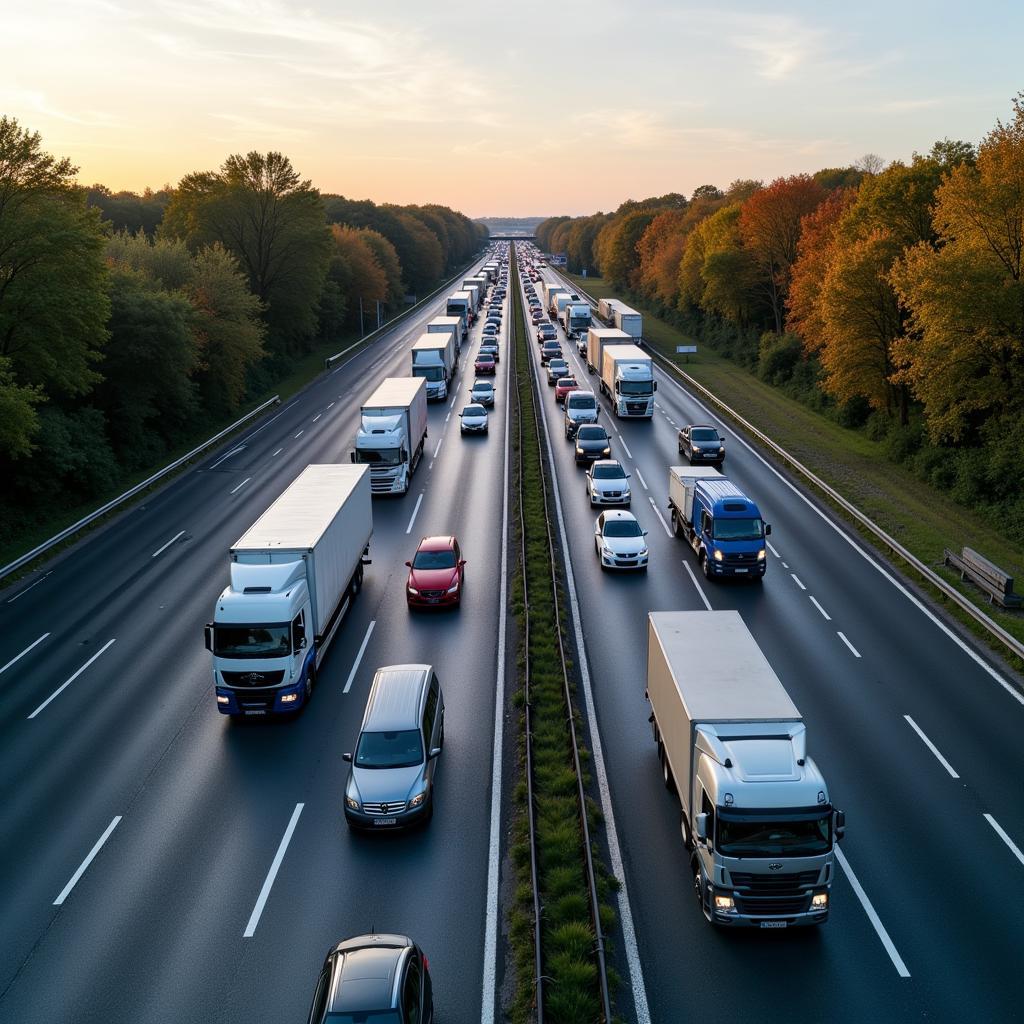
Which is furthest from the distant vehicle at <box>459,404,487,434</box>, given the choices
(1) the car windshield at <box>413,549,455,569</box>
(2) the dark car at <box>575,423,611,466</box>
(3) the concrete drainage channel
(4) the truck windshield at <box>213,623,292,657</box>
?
(4) the truck windshield at <box>213,623,292,657</box>

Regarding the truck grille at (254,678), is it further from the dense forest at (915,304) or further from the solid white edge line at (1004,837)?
the dense forest at (915,304)

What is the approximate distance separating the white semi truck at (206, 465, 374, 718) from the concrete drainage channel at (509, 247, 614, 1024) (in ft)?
18.3

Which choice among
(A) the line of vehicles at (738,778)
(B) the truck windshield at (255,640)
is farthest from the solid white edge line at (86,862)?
(A) the line of vehicles at (738,778)

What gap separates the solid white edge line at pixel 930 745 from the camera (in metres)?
19.4

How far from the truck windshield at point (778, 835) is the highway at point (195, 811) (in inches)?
176

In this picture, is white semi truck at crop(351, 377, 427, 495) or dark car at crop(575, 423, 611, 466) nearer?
white semi truck at crop(351, 377, 427, 495)

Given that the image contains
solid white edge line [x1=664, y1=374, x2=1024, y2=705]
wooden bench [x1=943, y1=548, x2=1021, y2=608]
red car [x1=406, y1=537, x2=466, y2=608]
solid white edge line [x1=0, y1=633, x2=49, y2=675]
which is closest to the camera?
solid white edge line [x1=664, y1=374, x2=1024, y2=705]

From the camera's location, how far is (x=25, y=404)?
32844 mm

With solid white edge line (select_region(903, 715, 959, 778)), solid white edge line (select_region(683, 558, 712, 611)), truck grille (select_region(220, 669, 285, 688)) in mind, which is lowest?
solid white edge line (select_region(903, 715, 959, 778))

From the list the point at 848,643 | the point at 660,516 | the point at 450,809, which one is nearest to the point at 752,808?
the point at 450,809

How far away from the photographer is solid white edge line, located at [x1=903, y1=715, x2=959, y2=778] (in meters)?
19.4

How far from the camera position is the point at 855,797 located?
1838cm

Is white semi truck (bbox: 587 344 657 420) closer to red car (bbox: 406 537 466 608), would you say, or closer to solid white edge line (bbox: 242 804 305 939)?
red car (bbox: 406 537 466 608)

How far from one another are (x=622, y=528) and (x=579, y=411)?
22.0 meters
